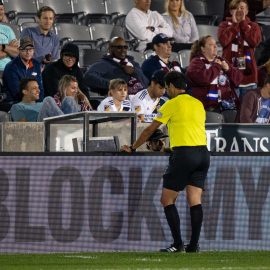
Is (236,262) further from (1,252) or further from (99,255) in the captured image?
(1,252)

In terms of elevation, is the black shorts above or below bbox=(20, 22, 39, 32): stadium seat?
below

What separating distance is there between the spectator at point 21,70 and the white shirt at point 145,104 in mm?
1229

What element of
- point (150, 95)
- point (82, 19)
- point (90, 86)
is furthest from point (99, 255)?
point (82, 19)

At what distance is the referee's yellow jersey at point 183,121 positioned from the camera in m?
11.8

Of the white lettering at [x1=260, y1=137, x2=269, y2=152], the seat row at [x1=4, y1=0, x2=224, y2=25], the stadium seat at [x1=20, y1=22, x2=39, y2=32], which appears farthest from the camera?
the seat row at [x1=4, y1=0, x2=224, y2=25]

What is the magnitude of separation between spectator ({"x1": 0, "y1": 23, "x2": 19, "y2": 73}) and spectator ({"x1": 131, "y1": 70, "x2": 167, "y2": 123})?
1998mm

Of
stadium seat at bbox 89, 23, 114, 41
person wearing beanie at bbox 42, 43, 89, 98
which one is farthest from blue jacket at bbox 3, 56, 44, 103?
stadium seat at bbox 89, 23, 114, 41

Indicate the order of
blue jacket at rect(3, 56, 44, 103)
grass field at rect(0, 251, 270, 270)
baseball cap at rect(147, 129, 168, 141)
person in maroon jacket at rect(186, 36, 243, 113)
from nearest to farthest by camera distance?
grass field at rect(0, 251, 270, 270), baseball cap at rect(147, 129, 168, 141), blue jacket at rect(3, 56, 44, 103), person in maroon jacket at rect(186, 36, 243, 113)

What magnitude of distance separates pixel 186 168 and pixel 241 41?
588 cm

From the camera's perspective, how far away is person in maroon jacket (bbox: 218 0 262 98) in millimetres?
17172

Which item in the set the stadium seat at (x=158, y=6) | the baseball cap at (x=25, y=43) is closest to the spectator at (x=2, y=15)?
the baseball cap at (x=25, y=43)

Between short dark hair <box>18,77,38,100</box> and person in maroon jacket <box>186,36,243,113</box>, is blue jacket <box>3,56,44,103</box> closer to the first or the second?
short dark hair <box>18,77,38,100</box>

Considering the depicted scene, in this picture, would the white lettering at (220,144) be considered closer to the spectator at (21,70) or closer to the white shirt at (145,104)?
the white shirt at (145,104)

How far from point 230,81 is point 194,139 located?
5069mm
